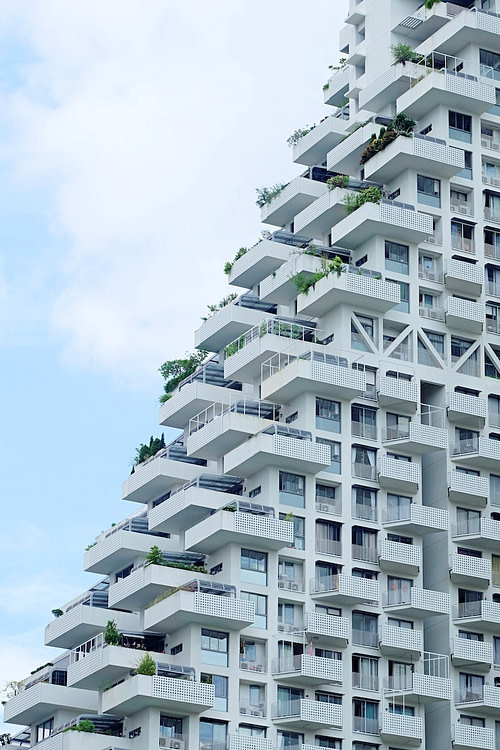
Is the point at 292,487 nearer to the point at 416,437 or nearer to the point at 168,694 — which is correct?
the point at 416,437

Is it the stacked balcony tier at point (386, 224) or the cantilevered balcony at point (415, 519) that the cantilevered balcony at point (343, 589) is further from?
the stacked balcony tier at point (386, 224)

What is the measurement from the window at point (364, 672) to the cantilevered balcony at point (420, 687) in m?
0.71

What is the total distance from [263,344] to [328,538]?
13.0m

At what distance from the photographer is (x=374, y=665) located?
326ft

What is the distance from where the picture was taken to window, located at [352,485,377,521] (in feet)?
336

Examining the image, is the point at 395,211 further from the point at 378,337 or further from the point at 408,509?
the point at 408,509

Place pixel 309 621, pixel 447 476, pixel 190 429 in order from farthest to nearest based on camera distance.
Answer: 1. pixel 190 429
2. pixel 447 476
3. pixel 309 621

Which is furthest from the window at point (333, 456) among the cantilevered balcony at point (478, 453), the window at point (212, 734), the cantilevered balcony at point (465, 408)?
the window at point (212, 734)

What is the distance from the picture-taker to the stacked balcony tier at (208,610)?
9475 cm

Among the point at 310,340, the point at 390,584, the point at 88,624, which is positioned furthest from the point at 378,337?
the point at 88,624

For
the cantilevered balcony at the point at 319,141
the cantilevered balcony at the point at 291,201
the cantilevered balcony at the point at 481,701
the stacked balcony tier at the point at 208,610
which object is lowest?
the cantilevered balcony at the point at 481,701

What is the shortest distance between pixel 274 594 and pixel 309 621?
2.44 metres

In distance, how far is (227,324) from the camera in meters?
118

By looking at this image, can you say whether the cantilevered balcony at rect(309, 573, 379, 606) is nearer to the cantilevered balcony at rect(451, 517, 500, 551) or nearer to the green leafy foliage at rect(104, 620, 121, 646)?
the cantilevered balcony at rect(451, 517, 500, 551)
